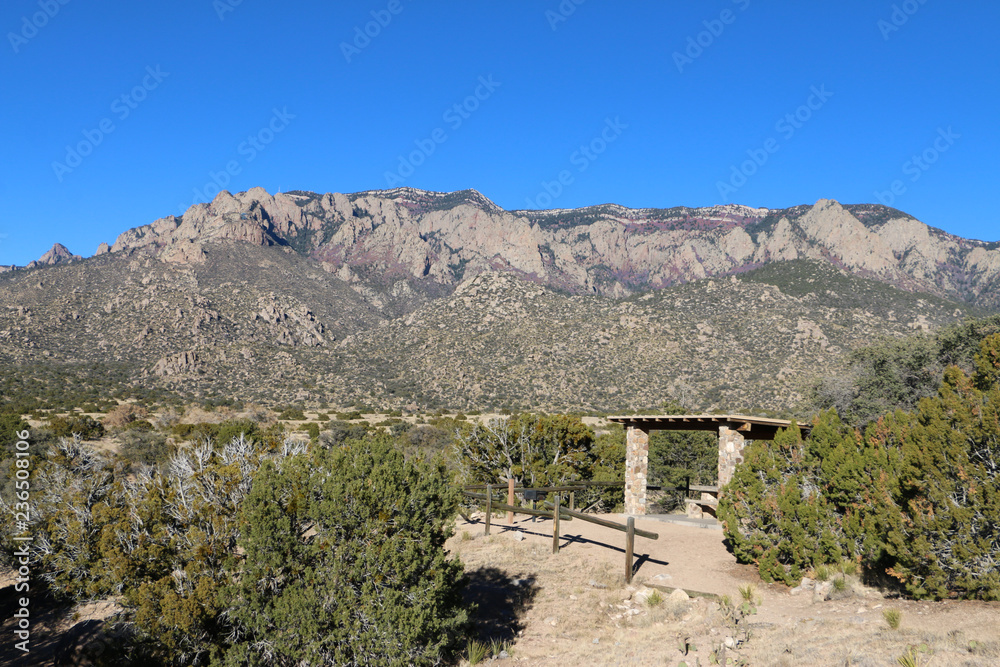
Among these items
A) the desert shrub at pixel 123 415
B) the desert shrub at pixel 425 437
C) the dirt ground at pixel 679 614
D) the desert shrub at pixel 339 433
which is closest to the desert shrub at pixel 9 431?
the desert shrub at pixel 123 415

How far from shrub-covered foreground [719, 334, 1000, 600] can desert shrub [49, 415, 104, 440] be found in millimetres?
27579

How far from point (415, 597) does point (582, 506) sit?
42.4ft

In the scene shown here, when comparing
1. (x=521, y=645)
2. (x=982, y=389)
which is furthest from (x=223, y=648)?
(x=982, y=389)

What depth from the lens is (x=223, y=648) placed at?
750 centimetres

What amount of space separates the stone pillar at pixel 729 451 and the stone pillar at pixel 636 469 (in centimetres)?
241

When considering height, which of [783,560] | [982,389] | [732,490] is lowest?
[783,560]

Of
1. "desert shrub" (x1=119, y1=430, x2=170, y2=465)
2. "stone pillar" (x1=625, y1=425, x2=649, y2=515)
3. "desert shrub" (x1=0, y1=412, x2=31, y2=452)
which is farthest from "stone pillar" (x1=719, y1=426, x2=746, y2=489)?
"desert shrub" (x1=0, y1=412, x2=31, y2=452)

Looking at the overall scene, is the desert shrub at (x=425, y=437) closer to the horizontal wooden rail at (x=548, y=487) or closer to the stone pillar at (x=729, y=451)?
the horizontal wooden rail at (x=548, y=487)

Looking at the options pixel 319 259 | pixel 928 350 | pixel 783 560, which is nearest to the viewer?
pixel 783 560

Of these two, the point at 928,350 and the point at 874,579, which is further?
the point at 928,350

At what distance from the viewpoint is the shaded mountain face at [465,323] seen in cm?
4647

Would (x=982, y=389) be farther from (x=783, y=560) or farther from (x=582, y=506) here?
(x=582, y=506)

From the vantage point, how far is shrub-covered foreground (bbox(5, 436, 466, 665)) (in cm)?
718

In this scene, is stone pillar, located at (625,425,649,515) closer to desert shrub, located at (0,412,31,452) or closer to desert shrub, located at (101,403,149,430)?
desert shrub, located at (0,412,31,452)
